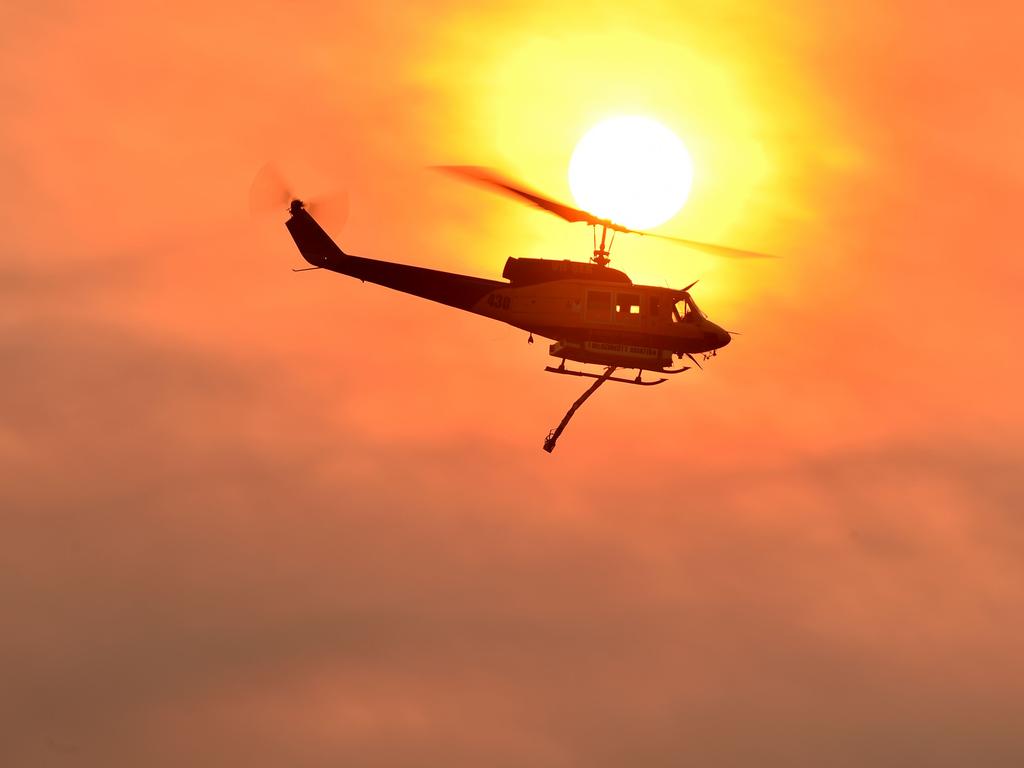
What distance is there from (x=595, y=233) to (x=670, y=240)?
473 cm

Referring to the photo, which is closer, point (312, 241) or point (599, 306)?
point (599, 306)

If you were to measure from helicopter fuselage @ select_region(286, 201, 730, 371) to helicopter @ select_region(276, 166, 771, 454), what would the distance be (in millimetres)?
44

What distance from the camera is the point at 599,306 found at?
54219mm

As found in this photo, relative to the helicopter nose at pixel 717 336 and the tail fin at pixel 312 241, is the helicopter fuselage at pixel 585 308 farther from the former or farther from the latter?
the tail fin at pixel 312 241

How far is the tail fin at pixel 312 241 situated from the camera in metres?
58.0

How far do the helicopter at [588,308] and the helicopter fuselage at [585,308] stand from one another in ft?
0.15

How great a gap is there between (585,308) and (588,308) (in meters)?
0.14

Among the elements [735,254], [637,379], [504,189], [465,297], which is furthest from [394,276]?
[735,254]

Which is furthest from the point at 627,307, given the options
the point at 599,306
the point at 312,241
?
the point at 312,241

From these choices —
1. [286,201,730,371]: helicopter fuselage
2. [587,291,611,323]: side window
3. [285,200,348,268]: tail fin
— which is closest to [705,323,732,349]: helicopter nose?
[286,201,730,371]: helicopter fuselage

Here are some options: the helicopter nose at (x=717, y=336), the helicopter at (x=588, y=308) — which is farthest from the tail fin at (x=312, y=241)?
the helicopter nose at (x=717, y=336)

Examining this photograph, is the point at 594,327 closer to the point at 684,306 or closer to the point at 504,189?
the point at 684,306

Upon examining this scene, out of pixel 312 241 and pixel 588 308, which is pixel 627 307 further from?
pixel 312 241

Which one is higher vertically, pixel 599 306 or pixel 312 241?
pixel 312 241
